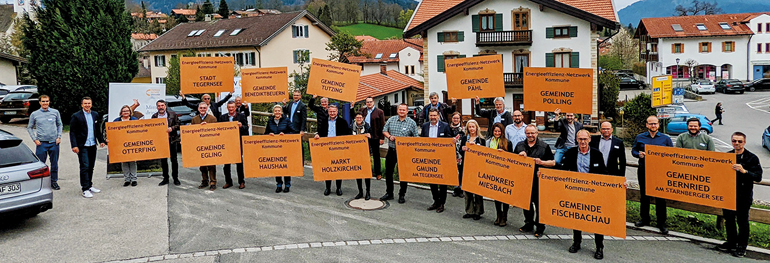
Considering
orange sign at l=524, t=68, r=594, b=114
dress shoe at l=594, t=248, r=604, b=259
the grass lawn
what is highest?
the grass lawn

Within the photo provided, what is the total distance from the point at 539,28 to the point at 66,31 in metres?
27.6

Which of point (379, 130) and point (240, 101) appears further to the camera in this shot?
point (240, 101)

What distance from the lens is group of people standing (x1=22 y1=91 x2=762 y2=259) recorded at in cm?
838

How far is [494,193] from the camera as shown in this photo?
31.2ft

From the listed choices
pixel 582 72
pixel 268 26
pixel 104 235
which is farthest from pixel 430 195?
pixel 268 26

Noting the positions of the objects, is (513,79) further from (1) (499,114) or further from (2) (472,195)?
(2) (472,195)

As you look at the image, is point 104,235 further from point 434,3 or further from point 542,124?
point 434,3

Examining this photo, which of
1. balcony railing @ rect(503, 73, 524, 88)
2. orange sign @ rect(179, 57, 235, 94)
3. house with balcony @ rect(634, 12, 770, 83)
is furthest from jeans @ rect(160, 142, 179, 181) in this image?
house with balcony @ rect(634, 12, 770, 83)

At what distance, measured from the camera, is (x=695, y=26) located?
238ft

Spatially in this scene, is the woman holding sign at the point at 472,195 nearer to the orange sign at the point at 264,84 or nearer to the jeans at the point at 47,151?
the orange sign at the point at 264,84

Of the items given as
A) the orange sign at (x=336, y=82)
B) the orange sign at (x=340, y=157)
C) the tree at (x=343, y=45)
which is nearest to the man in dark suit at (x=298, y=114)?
the orange sign at (x=336, y=82)

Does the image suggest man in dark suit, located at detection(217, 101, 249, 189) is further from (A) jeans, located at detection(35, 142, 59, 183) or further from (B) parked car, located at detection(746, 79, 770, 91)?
(B) parked car, located at detection(746, 79, 770, 91)

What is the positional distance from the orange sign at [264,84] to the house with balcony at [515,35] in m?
24.9

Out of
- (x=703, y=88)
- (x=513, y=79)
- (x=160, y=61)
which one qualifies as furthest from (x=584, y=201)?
(x=703, y=88)
